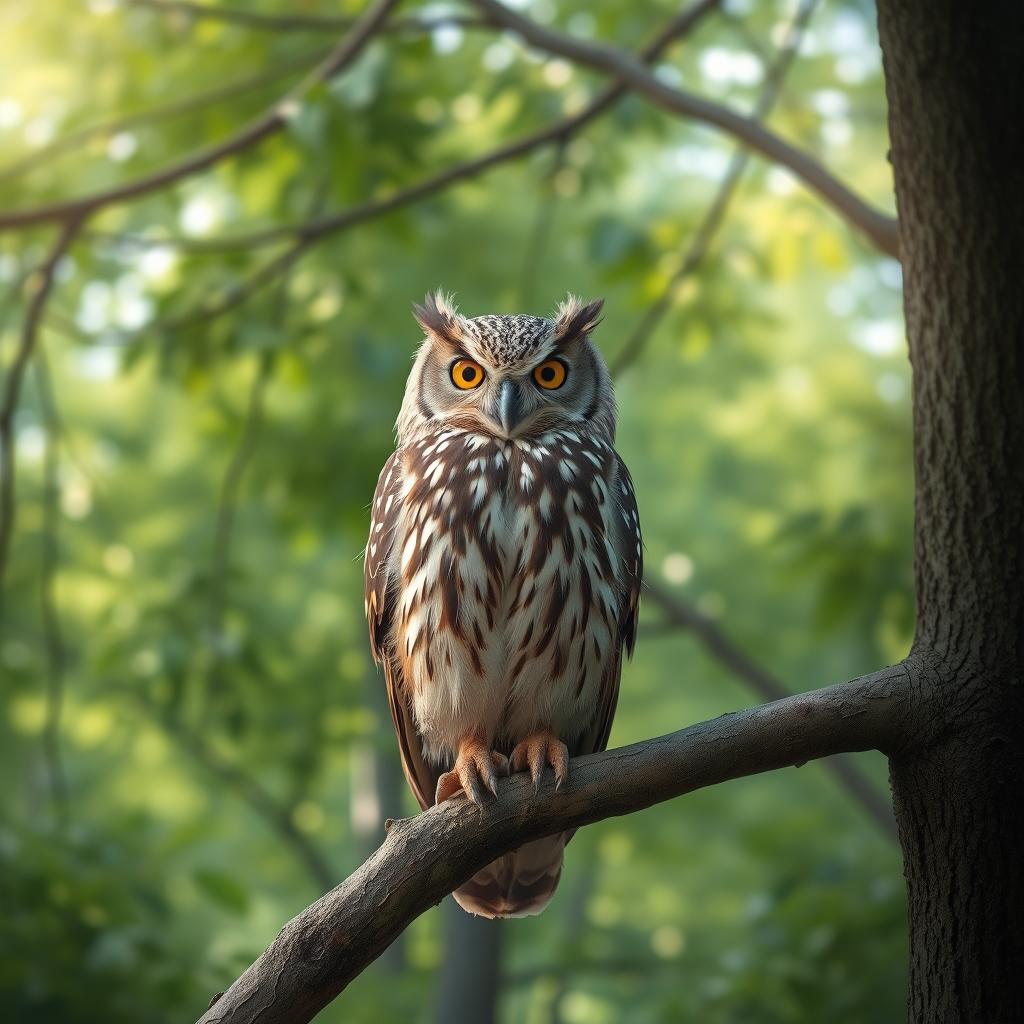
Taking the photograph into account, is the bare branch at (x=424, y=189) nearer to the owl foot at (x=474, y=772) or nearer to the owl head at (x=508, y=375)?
the owl head at (x=508, y=375)

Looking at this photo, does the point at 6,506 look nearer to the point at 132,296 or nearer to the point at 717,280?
the point at 132,296

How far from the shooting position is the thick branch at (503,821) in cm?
220

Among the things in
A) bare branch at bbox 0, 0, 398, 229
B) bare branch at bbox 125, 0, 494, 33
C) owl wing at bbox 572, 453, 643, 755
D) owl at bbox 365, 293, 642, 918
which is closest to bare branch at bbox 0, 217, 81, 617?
bare branch at bbox 0, 0, 398, 229

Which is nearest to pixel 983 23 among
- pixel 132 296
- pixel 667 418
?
pixel 132 296

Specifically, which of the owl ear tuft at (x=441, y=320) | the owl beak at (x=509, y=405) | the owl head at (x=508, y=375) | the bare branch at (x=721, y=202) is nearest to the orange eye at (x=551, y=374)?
the owl head at (x=508, y=375)

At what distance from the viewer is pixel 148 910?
5.35 m

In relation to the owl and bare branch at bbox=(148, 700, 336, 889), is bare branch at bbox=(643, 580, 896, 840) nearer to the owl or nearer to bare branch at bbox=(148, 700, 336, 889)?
the owl

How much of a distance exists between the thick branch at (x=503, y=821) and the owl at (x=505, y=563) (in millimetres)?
392

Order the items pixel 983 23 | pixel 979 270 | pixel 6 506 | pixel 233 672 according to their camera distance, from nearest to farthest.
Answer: pixel 983 23 → pixel 979 270 → pixel 6 506 → pixel 233 672

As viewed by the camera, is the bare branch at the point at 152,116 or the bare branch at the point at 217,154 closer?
the bare branch at the point at 217,154

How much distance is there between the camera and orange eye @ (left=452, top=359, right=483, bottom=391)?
3297mm

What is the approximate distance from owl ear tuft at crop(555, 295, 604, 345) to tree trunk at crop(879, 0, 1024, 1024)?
37.9 inches

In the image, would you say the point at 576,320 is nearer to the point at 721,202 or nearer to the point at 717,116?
the point at 717,116

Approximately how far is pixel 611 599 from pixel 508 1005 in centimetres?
1189
